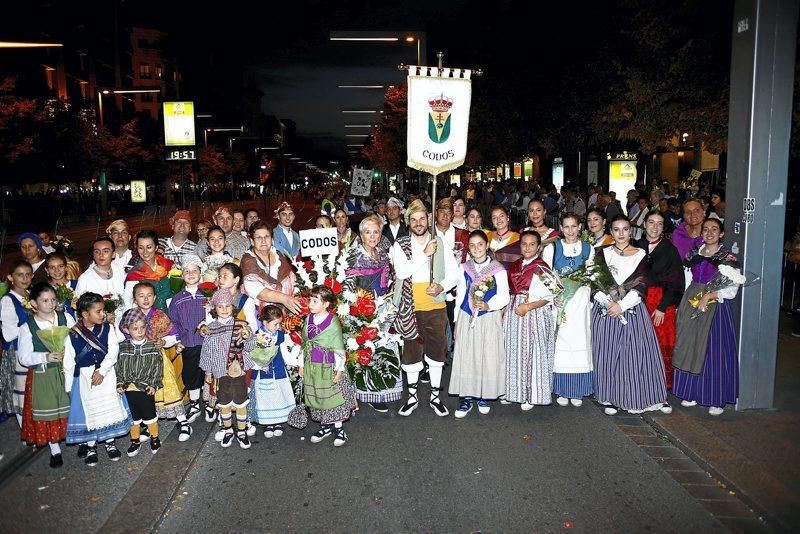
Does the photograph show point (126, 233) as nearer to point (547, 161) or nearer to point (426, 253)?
point (426, 253)

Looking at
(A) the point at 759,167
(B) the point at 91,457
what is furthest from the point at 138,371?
(A) the point at 759,167

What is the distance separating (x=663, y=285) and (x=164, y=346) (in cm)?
498

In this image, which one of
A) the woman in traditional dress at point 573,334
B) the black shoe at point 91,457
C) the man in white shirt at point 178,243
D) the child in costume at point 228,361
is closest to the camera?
the black shoe at point 91,457

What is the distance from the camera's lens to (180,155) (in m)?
21.7

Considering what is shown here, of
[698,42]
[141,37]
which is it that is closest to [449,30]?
[698,42]

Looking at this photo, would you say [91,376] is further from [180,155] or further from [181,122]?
[181,122]

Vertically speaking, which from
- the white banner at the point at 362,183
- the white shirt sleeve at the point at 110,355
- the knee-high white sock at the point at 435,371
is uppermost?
the white banner at the point at 362,183

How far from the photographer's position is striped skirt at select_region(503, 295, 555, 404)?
6.53 m

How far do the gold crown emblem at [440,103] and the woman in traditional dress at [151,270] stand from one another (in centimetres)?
326

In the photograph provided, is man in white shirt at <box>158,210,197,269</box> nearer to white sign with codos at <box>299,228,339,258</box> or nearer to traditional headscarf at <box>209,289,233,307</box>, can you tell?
white sign with codos at <box>299,228,339,258</box>

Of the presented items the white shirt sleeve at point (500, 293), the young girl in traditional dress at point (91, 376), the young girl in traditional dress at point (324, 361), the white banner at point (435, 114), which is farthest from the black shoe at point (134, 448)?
the white banner at point (435, 114)

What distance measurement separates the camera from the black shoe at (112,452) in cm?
571

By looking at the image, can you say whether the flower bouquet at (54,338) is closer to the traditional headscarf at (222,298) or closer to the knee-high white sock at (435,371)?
the traditional headscarf at (222,298)

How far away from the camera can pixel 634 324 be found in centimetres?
642
